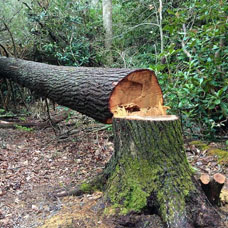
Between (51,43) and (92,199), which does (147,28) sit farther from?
(92,199)

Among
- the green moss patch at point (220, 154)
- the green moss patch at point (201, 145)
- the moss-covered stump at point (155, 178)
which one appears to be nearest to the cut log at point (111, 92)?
the moss-covered stump at point (155, 178)

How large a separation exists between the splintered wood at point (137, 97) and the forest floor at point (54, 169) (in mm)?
995

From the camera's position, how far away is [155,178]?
216 centimetres

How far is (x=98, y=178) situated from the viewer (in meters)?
2.74

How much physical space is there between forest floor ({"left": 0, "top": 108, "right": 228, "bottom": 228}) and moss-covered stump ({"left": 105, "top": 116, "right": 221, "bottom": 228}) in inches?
8.0

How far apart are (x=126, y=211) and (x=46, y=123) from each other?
3689 millimetres

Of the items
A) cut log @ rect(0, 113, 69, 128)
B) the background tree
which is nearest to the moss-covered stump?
cut log @ rect(0, 113, 69, 128)

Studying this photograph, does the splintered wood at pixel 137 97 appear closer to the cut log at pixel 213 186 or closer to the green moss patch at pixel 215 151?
the cut log at pixel 213 186

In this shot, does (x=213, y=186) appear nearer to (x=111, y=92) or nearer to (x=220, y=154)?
(x=111, y=92)

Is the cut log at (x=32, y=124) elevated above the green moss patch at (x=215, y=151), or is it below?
above

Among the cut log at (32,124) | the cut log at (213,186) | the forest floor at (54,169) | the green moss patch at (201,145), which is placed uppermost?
the cut log at (32,124)

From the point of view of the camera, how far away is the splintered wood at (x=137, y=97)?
100 inches

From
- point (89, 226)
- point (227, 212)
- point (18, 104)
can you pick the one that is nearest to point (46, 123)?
point (18, 104)

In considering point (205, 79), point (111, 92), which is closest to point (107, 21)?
point (205, 79)
